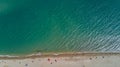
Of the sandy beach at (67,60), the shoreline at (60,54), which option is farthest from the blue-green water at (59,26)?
the sandy beach at (67,60)

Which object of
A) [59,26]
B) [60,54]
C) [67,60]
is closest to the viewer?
[67,60]

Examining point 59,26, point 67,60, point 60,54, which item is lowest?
point 67,60

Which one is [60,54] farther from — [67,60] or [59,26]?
[59,26]

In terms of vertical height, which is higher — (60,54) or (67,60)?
(60,54)

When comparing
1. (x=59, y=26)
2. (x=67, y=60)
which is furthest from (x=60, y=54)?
(x=59, y=26)

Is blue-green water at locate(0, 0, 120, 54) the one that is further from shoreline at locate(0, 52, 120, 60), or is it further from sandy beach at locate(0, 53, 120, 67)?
sandy beach at locate(0, 53, 120, 67)

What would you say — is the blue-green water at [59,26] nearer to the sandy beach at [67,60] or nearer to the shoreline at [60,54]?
the shoreline at [60,54]

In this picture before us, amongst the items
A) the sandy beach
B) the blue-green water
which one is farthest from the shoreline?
the blue-green water

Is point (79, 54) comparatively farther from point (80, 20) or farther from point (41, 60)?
point (80, 20)
